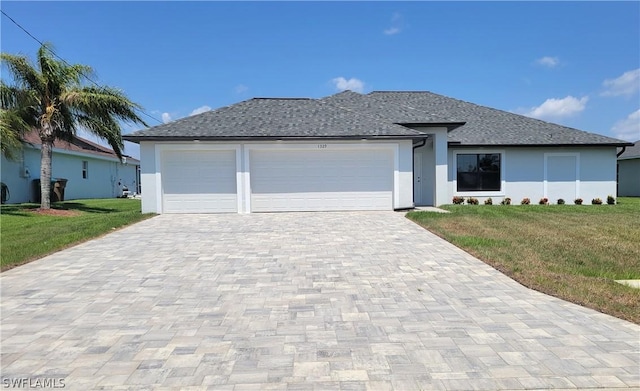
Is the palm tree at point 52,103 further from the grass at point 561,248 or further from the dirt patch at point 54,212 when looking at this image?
the grass at point 561,248

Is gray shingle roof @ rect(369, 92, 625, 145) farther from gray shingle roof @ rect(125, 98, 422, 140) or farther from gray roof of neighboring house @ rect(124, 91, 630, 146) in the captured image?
gray shingle roof @ rect(125, 98, 422, 140)

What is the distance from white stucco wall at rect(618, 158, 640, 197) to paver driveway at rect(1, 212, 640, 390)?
26.4 meters

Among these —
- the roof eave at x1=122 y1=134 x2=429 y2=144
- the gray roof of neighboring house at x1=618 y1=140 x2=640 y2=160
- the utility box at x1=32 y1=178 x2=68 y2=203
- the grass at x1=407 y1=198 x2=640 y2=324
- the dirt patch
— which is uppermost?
the gray roof of neighboring house at x1=618 y1=140 x2=640 y2=160

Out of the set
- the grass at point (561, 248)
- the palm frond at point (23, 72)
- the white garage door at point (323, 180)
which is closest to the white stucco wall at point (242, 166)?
the white garage door at point (323, 180)

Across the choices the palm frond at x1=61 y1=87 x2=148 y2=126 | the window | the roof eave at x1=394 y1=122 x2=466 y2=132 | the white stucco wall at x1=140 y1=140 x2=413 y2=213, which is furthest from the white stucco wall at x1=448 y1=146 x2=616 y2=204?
the palm frond at x1=61 y1=87 x2=148 y2=126

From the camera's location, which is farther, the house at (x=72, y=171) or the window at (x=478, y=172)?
the house at (x=72, y=171)

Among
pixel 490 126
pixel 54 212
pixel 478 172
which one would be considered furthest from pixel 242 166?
pixel 490 126

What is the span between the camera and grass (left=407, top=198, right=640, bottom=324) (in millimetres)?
4758

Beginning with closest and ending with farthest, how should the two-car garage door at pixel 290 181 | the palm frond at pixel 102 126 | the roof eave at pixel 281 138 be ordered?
the roof eave at pixel 281 138 < the two-car garage door at pixel 290 181 < the palm frond at pixel 102 126

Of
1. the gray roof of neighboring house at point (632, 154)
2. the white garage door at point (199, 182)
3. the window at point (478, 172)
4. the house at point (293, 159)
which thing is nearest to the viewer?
the house at point (293, 159)

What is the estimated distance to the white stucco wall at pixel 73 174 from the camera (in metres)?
18.7

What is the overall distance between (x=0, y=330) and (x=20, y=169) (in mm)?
19747

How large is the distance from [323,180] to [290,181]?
49.6 inches

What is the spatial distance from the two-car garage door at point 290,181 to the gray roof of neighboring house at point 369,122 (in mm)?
737
